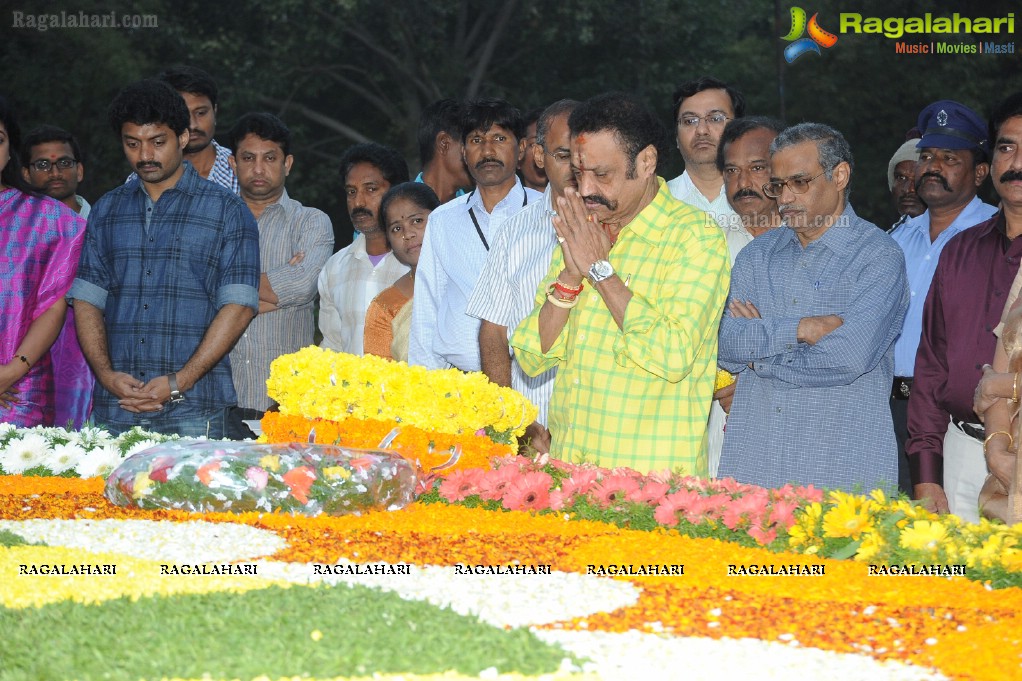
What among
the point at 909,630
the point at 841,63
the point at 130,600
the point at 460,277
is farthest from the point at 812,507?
the point at 841,63

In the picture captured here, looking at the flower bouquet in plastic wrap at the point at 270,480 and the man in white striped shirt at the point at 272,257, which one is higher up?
the man in white striped shirt at the point at 272,257

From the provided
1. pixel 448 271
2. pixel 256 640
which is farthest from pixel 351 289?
pixel 256 640

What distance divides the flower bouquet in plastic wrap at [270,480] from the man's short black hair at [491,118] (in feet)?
9.37

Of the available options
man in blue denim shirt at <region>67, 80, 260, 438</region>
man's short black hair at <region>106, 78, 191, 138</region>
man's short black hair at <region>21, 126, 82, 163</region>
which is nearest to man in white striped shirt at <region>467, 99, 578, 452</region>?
man in blue denim shirt at <region>67, 80, 260, 438</region>

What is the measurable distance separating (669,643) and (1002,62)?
70.1 ft

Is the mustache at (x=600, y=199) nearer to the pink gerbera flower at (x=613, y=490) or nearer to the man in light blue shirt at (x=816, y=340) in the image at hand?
the man in light blue shirt at (x=816, y=340)

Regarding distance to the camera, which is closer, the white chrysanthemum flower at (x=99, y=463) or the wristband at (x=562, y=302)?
the wristband at (x=562, y=302)

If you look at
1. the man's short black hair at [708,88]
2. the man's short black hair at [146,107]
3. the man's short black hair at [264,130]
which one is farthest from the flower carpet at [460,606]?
the man's short black hair at [264,130]

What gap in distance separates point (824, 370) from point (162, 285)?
3.35 metres

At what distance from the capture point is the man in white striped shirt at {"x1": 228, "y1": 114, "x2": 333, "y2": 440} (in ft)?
24.1

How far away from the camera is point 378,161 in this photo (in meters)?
8.21

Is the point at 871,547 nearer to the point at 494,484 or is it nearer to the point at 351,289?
the point at 494,484

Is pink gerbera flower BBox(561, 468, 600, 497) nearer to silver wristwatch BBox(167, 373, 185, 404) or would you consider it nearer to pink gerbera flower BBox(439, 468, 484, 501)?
pink gerbera flower BBox(439, 468, 484, 501)

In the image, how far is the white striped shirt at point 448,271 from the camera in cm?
650
